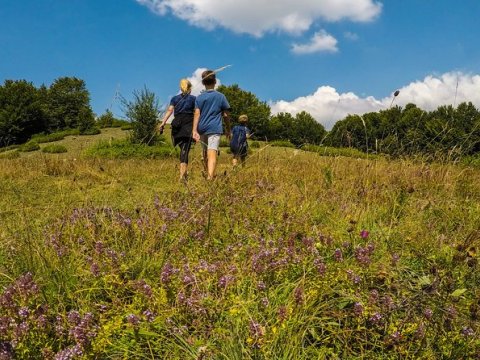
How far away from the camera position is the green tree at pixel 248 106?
7419 centimetres

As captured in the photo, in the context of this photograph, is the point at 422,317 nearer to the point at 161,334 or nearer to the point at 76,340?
the point at 161,334

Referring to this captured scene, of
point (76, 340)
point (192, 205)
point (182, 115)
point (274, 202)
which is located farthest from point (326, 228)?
point (182, 115)

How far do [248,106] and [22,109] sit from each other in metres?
40.7

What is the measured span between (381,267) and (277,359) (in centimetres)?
117

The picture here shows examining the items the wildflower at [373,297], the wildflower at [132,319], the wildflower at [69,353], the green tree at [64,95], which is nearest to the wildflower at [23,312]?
the wildflower at [69,353]

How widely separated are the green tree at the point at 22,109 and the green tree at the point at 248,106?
32.7 meters

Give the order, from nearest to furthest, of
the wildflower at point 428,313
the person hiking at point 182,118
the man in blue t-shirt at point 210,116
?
the wildflower at point 428,313 → the man in blue t-shirt at point 210,116 → the person hiking at point 182,118

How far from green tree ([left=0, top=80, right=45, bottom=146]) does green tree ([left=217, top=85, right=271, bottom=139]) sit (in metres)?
32.7

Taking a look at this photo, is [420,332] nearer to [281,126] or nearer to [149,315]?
[149,315]

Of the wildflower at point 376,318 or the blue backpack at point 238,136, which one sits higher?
the blue backpack at point 238,136

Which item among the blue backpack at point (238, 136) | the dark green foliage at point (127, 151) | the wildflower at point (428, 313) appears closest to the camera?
the wildflower at point (428, 313)

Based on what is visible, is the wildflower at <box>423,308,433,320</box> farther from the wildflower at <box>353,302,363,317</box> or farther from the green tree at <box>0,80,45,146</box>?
the green tree at <box>0,80,45,146</box>

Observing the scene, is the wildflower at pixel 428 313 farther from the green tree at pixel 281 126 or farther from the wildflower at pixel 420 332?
the green tree at pixel 281 126

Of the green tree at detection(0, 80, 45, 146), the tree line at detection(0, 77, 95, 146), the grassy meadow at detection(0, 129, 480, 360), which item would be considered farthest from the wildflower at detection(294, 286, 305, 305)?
the green tree at detection(0, 80, 45, 146)
